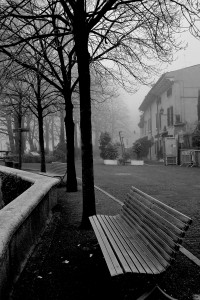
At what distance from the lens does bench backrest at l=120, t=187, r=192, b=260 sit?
3170 mm

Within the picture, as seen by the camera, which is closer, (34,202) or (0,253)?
(0,253)

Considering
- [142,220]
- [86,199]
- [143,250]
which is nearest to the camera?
[143,250]

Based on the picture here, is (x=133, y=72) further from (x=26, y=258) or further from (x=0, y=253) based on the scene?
(x=0, y=253)

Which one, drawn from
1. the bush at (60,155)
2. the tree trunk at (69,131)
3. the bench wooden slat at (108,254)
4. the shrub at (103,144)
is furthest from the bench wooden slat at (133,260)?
the shrub at (103,144)

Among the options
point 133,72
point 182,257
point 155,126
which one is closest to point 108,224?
point 182,257

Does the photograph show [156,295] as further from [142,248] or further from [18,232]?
[18,232]

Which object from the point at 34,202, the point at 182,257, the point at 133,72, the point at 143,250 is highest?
the point at 133,72

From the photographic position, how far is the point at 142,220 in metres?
4.19

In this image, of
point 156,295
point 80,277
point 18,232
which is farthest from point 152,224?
point 18,232

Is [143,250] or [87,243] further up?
[143,250]

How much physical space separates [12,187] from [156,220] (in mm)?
5689

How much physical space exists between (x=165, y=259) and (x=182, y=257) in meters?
1.60

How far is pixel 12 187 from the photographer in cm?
867

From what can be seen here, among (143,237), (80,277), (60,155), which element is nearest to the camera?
(143,237)
